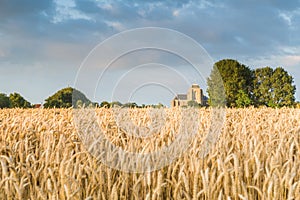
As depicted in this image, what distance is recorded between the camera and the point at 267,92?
40.1 m

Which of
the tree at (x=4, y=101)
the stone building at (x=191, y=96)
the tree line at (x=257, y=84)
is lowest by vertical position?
the stone building at (x=191, y=96)

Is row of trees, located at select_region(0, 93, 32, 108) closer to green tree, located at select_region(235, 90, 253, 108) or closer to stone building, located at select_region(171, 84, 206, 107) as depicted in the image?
green tree, located at select_region(235, 90, 253, 108)

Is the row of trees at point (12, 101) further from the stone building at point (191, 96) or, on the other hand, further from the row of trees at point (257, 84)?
the stone building at point (191, 96)

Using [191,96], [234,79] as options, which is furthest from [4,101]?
[191,96]

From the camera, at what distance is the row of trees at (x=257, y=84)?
39094 mm

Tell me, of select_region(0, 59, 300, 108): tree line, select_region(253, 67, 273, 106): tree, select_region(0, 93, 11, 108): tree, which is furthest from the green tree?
select_region(0, 93, 11, 108): tree

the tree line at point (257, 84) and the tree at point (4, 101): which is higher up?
the tree line at point (257, 84)

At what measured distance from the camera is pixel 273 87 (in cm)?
4025

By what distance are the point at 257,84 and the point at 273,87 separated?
162 centimetres

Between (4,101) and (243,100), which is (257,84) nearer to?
(243,100)

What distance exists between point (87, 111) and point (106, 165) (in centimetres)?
517

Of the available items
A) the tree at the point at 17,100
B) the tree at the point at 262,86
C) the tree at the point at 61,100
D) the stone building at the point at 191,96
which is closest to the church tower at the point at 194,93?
the stone building at the point at 191,96

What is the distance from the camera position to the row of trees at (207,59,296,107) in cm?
3909

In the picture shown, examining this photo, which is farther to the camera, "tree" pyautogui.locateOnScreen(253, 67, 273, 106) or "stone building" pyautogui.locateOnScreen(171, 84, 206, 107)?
"tree" pyautogui.locateOnScreen(253, 67, 273, 106)
